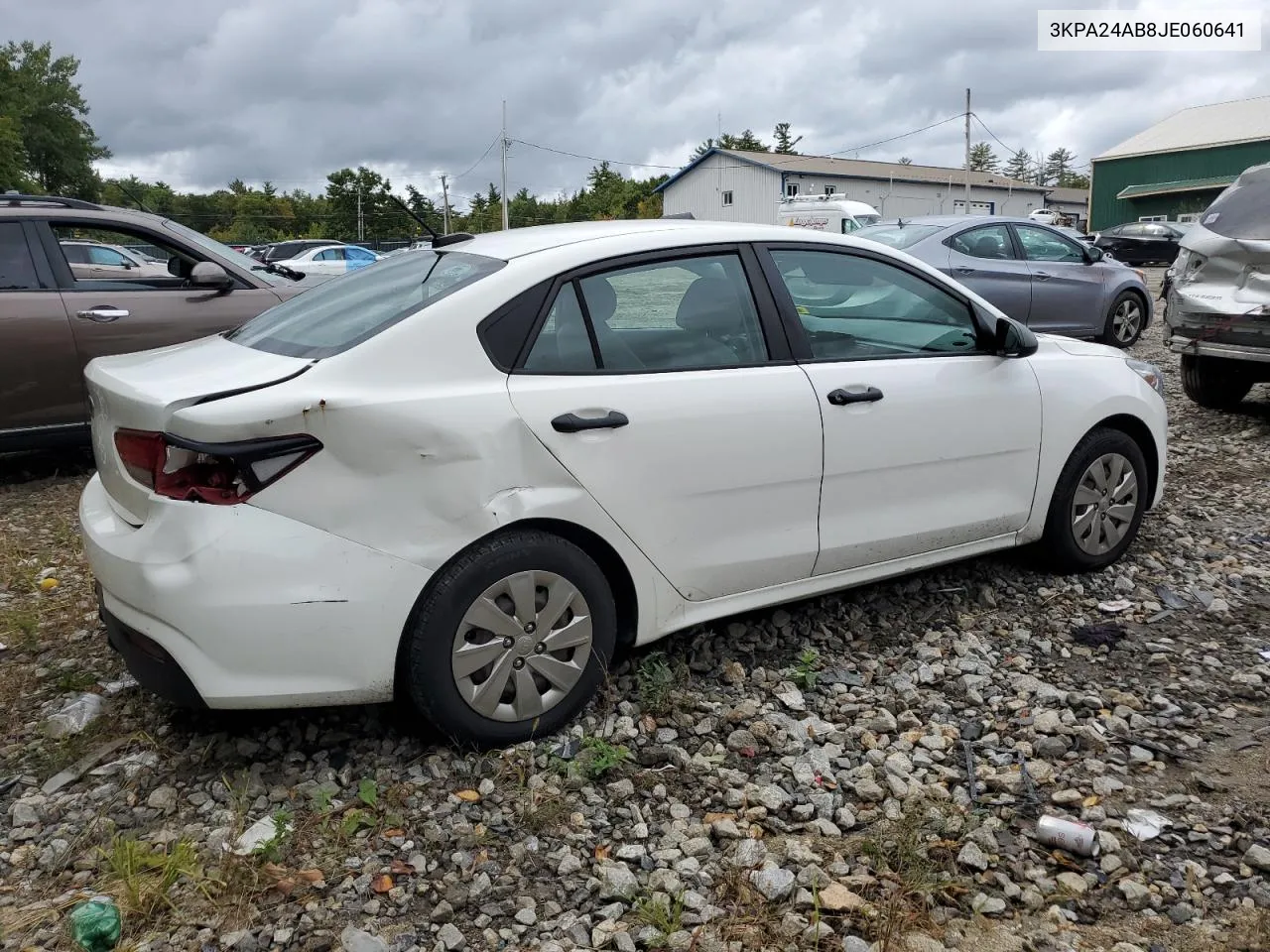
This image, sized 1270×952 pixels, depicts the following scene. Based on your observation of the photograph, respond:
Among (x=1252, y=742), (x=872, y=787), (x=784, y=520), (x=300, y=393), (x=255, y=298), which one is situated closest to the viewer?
(x=300, y=393)

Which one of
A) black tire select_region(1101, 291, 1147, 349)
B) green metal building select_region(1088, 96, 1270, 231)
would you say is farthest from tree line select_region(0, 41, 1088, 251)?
black tire select_region(1101, 291, 1147, 349)

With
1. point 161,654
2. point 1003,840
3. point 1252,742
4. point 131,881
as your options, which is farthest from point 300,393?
point 1252,742

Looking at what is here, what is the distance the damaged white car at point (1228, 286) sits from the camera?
22.7 ft

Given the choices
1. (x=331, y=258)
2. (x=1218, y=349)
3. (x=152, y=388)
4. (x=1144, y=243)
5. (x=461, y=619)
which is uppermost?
(x=1144, y=243)

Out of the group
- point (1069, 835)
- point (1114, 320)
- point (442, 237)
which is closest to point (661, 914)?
point (1069, 835)

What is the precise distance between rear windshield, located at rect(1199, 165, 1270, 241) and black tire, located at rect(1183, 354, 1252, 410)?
103 cm

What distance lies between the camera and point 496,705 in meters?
3.05

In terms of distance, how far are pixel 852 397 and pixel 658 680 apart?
1.21 m

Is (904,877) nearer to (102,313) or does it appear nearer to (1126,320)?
(102,313)

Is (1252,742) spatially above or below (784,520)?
below

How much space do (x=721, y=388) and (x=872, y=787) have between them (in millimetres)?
1333

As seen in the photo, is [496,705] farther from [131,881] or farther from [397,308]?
[397,308]

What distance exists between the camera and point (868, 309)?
13.1 feet

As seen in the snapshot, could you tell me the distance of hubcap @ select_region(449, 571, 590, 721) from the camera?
2.96 metres
